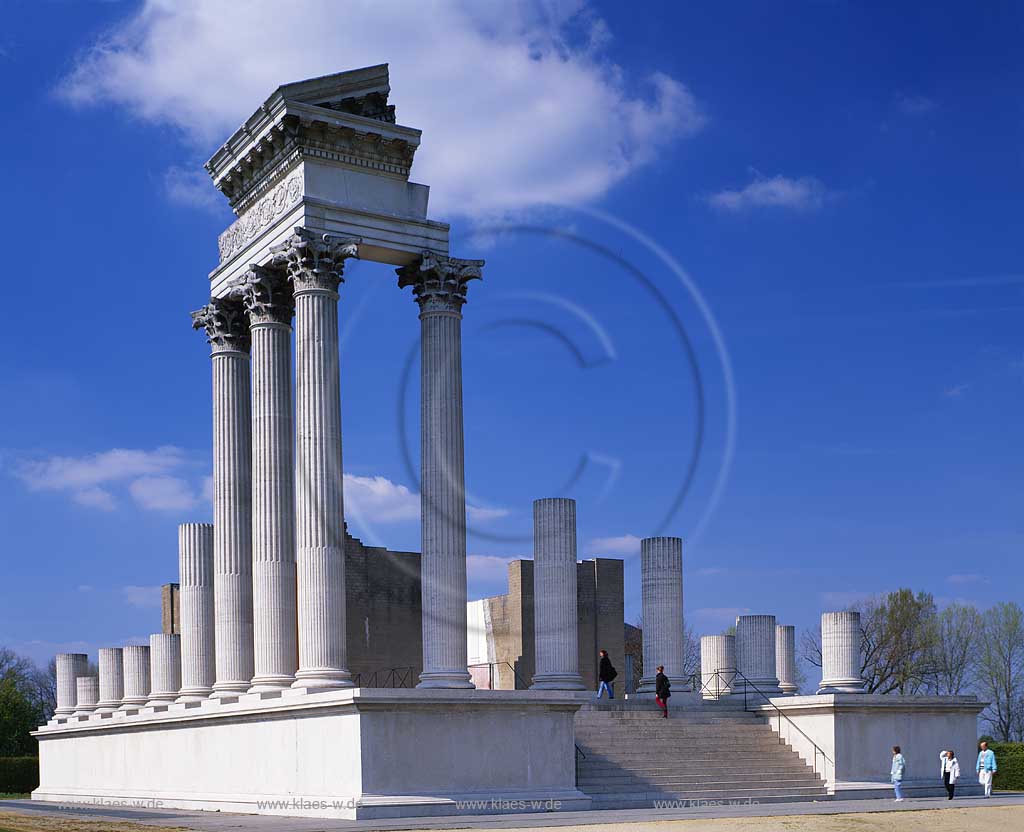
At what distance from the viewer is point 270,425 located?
3825cm

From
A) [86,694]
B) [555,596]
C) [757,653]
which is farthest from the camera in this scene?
[86,694]

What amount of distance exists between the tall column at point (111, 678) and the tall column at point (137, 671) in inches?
91.2

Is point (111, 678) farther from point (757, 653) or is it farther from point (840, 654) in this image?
point (840, 654)

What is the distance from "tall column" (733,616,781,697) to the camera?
44844 millimetres

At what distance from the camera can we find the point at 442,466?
120 ft

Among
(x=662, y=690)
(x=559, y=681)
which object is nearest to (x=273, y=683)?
(x=559, y=681)

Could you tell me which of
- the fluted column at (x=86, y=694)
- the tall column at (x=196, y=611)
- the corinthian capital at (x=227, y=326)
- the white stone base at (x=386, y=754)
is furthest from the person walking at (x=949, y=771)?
the fluted column at (x=86, y=694)

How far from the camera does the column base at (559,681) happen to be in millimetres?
38844

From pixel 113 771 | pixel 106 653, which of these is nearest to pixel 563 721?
pixel 113 771

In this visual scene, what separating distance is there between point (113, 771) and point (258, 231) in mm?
18598

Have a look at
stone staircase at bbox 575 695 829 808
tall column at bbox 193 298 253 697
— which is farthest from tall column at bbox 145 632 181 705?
stone staircase at bbox 575 695 829 808

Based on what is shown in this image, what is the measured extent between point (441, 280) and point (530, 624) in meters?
39.7

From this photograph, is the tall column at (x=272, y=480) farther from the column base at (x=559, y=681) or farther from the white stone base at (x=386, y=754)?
the column base at (x=559, y=681)

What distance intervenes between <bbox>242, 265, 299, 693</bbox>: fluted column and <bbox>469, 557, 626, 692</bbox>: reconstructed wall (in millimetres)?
36169
